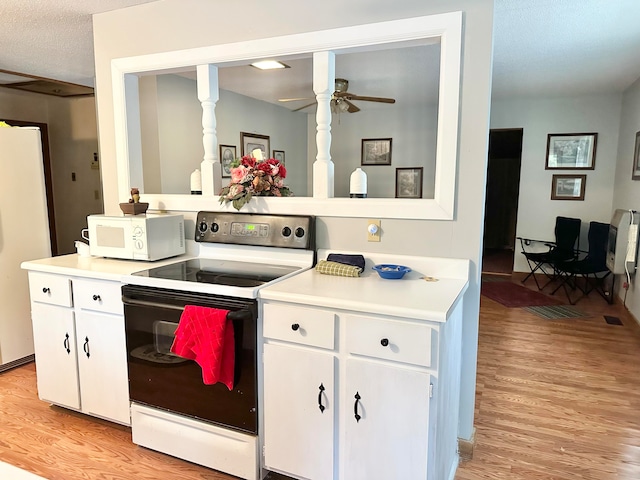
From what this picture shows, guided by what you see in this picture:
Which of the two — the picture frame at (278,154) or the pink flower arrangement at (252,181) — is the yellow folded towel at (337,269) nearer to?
the pink flower arrangement at (252,181)

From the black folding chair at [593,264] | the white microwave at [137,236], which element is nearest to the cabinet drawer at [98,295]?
the white microwave at [137,236]

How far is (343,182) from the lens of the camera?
6.62m

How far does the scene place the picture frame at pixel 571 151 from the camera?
5414mm

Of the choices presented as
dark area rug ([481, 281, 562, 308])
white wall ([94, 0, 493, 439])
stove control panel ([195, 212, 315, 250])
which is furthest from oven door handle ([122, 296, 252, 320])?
dark area rug ([481, 281, 562, 308])

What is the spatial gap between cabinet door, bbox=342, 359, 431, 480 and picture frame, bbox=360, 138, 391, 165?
200 inches

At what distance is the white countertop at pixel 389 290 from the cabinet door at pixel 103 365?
93 cm

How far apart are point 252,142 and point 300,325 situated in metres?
4.00

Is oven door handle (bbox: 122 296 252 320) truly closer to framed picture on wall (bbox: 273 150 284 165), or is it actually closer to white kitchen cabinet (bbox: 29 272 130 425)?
white kitchen cabinet (bbox: 29 272 130 425)

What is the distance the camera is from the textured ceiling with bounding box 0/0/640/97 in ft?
8.52

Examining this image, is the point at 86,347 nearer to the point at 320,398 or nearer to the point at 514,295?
the point at 320,398

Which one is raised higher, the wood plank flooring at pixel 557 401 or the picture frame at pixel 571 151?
the picture frame at pixel 571 151

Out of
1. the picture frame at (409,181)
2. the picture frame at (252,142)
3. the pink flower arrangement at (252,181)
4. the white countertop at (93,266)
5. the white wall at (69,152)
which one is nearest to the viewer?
the white countertop at (93,266)

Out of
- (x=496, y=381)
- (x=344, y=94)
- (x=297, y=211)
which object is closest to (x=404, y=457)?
(x=297, y=211)

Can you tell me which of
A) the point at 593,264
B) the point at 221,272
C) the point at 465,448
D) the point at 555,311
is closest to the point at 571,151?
the point at 593,264
